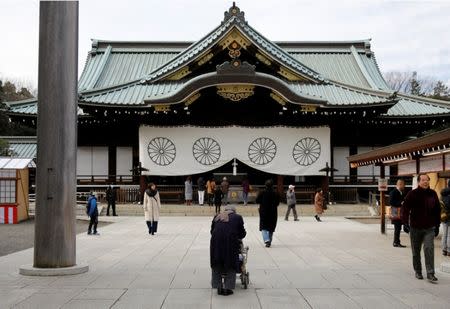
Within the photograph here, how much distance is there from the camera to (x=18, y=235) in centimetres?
1758

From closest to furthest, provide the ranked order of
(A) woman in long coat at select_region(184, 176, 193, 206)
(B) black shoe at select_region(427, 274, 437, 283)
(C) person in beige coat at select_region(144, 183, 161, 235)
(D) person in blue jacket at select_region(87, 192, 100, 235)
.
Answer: (B) black shoe at select_region(427, 274, 437, 283) < (C) person in beige coat at select_region(144, 183, 161, 235) < (D) person in blue jacket at select_region(87, 192, 100, 235) < (A) woman in long coat at select_region(184, 176, 193, 206)

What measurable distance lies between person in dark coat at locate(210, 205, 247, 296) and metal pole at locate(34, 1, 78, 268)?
3019 millimetres

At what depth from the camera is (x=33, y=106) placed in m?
30.3

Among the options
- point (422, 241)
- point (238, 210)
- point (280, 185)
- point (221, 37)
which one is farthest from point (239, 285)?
point (221, 37)

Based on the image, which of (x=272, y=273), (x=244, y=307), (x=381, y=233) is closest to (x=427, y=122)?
(x=381, y=233)

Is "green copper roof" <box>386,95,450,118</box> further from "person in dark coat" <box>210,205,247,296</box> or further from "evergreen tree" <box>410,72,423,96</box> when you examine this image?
"evergreen tree" <box>410,72,423,96</box>

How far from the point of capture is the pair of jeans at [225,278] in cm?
803

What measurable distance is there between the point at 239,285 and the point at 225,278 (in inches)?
30.2

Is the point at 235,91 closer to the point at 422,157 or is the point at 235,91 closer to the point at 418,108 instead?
the point at 418,108

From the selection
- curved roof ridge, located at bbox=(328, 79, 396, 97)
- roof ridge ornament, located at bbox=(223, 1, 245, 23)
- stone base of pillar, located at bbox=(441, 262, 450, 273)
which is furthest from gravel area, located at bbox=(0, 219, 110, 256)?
curved roof ridge, located at bbox=(328, 79, 396, 97)

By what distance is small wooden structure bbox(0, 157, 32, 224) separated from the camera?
22625mm

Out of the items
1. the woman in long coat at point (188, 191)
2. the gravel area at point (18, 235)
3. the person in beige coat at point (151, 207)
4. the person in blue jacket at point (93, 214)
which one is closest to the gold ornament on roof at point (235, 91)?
the woman in long coat at point (188, 191)

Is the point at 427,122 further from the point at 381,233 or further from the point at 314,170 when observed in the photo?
the point at 381,233

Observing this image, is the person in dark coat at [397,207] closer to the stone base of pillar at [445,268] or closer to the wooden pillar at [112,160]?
the stone base of pillar at [445,268]
